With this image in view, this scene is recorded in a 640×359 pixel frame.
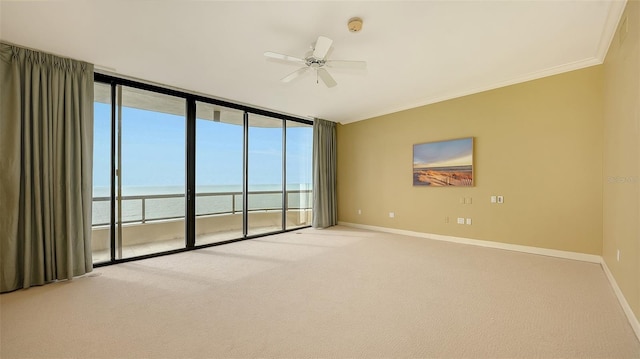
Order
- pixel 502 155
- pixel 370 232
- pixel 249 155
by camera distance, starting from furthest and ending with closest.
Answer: pixel 370 232
pixel 249 155
pixel 502 155

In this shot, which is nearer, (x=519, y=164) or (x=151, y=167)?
(x=519, y=164)

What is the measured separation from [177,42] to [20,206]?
249cm

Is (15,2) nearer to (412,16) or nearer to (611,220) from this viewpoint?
(412,16)

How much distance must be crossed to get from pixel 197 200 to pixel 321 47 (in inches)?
148

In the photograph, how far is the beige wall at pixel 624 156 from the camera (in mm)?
2018

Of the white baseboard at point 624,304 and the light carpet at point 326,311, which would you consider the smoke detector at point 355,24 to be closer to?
the light carpet at point 326,311

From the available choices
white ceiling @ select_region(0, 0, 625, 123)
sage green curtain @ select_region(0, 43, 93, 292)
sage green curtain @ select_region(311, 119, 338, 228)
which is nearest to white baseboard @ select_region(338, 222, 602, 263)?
sage green curtain @ select_region(311, 119, 338, 228)

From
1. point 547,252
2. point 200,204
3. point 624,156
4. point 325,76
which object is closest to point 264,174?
point 200,204

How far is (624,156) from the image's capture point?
2354 millimetres

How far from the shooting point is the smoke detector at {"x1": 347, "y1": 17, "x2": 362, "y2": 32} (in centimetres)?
245

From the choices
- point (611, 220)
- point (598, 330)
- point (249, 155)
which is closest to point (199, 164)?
point (249, 155)

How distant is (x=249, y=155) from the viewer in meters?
5.27

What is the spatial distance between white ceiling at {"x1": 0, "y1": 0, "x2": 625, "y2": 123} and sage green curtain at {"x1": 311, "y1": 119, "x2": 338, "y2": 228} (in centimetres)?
234

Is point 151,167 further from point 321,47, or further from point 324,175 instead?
point 321,47
